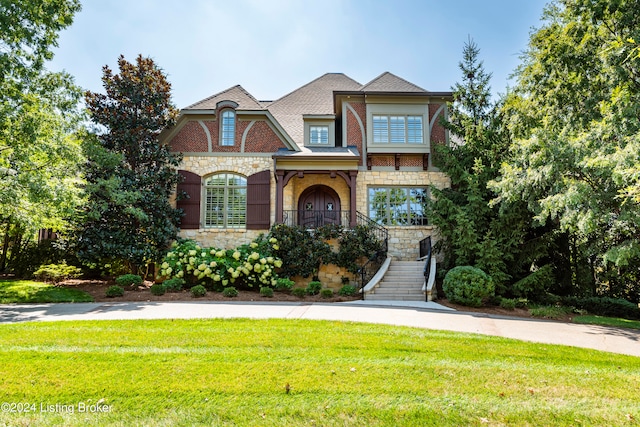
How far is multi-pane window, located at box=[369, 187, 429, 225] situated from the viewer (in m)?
14.9

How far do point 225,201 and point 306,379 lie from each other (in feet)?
37.3

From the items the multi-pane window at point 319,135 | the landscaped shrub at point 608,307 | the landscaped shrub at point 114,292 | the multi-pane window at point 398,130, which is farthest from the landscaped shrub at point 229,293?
the landscaped shrub at point 608,307

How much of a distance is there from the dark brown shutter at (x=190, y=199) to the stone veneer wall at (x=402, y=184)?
6.27 metres

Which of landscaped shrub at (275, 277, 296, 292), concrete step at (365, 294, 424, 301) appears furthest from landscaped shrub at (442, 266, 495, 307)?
landscaped shrub at (275, 277, 296, 292)

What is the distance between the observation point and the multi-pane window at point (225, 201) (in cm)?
1433

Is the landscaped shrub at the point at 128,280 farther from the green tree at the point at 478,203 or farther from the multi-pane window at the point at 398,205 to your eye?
the green tree at the point at 478,203

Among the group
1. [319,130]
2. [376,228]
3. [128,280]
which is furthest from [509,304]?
[128,280]

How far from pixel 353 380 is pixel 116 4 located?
944 cm

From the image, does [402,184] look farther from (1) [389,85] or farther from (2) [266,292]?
(2) [266,292]

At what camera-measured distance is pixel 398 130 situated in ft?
49.8

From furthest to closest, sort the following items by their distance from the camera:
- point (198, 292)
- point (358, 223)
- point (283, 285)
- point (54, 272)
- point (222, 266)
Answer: point (358, 223) → point (54, 272) → point (222, 266) → point (283, 285) → point (198, 292)

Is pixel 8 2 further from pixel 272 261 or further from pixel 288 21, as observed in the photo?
pixel 272 261

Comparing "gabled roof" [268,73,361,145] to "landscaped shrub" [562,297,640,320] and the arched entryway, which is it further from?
"landscaped shrub" [562,297,640,320]

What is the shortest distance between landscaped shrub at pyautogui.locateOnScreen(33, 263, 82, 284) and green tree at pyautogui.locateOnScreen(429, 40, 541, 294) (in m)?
12.3
